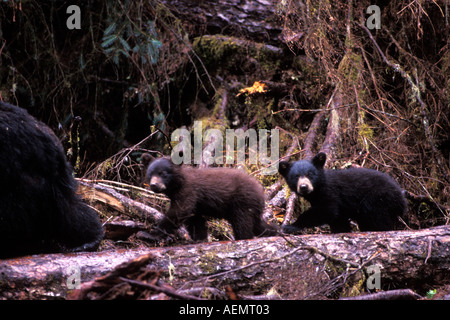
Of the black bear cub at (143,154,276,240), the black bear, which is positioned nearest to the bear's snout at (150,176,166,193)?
the black bear cub at (143,154,276,240)

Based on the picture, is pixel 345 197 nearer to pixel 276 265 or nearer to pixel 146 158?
pixel 276 265

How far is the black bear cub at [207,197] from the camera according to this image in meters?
4.42

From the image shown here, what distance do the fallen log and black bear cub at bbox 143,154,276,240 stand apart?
0.83 metres

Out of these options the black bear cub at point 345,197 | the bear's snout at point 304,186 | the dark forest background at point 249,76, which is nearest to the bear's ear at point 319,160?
the black bear cub at point 345,197

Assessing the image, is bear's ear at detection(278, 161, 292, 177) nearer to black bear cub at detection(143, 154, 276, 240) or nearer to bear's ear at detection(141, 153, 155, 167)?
black bear cub at detection(143, 154, 276, 240)

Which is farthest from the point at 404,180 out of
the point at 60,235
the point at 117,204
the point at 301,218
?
the point at 60,235

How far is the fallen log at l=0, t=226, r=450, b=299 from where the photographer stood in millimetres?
3141

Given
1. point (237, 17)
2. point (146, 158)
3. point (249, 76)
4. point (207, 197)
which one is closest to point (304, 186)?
point (207, 197)

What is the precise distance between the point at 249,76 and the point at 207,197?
3.06m

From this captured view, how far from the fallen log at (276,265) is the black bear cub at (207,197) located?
83 cm

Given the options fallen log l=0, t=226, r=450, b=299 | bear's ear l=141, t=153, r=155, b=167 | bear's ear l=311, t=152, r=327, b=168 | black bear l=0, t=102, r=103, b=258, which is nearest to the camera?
fallen log l=0, t=226, r=450, b=299

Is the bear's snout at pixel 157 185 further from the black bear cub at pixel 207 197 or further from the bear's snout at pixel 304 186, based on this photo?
the bear's snout at pixel 304 186
